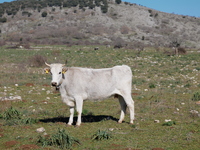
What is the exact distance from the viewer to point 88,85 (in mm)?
11352

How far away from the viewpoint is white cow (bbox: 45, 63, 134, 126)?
1115cm

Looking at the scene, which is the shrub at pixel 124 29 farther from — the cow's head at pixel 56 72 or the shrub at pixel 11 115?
the cow's head at pixel 56 72

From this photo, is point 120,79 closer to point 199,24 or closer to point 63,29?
point 63,29

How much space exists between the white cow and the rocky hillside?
5825 cm

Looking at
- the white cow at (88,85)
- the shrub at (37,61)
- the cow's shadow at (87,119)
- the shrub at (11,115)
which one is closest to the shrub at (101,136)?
the white cow at (88,85)

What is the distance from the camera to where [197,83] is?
21453mm

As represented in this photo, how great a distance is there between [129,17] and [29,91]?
3569 inches

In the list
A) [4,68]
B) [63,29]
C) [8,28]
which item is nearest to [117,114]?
[4,68]

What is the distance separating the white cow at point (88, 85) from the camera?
36.6 ft

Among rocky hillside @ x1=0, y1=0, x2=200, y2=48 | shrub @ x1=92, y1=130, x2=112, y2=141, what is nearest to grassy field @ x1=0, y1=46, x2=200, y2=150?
shrub @ x1=92, y1=130, x2=112, y2=141

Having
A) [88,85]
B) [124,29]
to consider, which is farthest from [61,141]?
[124,29]

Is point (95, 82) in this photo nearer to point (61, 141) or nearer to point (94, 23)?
point (61, 141)

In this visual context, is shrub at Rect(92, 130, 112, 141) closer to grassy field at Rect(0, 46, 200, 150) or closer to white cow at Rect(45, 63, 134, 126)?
grassy field at Rect(0, 46, 200, 150)

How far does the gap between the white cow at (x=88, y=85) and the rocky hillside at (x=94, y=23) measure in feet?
191
